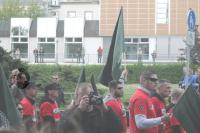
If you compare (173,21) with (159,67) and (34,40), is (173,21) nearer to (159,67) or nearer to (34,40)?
(34,40)

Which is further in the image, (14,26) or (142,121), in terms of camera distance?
(14,26)

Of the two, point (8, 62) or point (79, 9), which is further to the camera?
point (79, 9)

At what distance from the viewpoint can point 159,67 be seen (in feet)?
169

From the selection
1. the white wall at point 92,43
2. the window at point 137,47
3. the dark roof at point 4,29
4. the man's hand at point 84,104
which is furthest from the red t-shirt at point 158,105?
the dark roof at point 4,29

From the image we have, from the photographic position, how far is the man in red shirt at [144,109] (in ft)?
26.3

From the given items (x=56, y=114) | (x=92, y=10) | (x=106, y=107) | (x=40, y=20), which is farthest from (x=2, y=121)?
(x=92, y=10)

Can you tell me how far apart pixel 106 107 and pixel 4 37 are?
71236 mm

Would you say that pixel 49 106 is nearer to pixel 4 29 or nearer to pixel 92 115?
pixel 92 115

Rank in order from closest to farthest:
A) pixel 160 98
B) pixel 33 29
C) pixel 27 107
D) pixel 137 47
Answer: pixel 160 98, pixel 27 107, pixel 33 29, pixel 137 47

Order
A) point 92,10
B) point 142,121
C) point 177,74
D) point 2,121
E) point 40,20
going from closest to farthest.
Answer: point 2,121
point 142,121
point 177,74
point 40,20
point 92,10

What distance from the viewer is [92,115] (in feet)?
24.9

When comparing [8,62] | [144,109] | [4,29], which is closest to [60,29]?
[4,29]

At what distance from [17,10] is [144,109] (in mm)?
91263

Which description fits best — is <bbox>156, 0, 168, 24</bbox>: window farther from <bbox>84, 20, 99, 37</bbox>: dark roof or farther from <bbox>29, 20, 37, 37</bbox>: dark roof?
<bbox>29, 20, 37, 37</bbox>: dark roof
